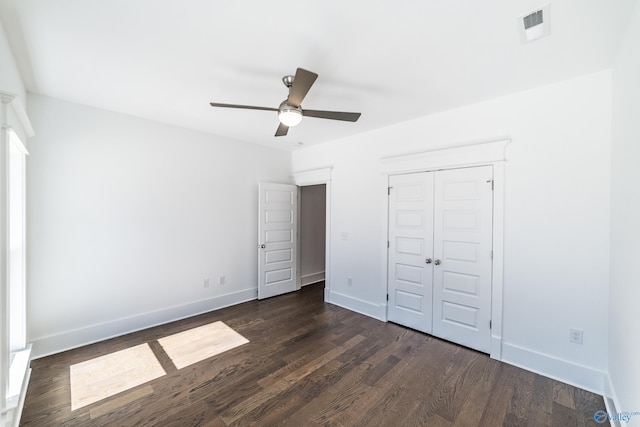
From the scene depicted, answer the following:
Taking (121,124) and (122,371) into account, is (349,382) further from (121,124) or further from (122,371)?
(121,124)

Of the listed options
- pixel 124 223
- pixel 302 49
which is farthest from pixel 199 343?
pixel 302 49

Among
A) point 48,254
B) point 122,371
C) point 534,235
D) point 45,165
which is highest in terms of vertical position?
point 45,165

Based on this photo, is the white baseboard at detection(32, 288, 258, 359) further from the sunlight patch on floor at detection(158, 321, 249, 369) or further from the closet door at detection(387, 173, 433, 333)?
the closet door at detection(387, 173, 433, 333)

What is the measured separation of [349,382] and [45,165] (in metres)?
3.73

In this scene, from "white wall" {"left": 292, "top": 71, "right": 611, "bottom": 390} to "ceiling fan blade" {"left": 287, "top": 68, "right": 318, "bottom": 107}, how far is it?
194 centimetres

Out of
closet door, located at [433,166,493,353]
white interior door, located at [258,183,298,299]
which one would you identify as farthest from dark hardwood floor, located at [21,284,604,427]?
white interior door, located at [258,183,298,299]

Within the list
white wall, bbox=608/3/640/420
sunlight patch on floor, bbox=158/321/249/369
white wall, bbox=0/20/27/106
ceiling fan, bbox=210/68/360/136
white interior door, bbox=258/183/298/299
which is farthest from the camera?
white interior door, bbox=258/183/298/299

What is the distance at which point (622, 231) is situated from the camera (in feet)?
5.94

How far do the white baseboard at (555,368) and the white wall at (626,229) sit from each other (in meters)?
0.23

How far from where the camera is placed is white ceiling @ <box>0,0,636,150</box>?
5.22 ft

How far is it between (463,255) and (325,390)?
79.9 inches

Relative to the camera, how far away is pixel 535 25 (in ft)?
5.56

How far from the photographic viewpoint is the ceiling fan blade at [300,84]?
1.75 meters

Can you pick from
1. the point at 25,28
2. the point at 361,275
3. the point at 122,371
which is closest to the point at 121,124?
the point at 25,28
